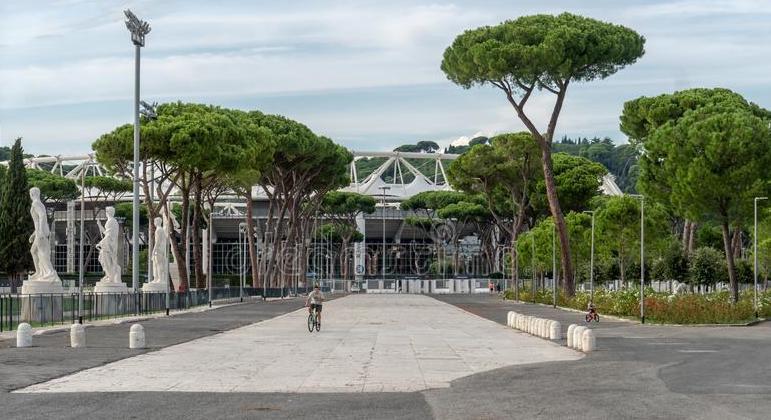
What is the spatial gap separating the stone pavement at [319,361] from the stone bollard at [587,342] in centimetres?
45

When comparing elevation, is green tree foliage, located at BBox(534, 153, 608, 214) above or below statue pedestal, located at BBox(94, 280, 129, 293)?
above

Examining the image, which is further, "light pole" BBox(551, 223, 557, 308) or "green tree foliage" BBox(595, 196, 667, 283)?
"green tree foliage" BBox(595, 196, 667, 283)

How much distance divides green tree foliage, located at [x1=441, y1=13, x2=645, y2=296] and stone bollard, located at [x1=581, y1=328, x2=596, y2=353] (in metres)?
35.1

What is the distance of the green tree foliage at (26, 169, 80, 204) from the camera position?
409ft

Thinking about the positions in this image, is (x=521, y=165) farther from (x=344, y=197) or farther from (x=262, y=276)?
(x=344, y=197)

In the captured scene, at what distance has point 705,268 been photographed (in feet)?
284

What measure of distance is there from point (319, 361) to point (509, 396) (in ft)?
27.9

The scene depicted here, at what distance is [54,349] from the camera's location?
2992 centimetres

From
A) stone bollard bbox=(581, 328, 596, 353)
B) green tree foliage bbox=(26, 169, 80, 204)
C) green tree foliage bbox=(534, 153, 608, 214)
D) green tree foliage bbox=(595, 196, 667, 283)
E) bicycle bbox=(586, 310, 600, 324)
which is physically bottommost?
bicycle bbox=(586, 310, 600, 324)

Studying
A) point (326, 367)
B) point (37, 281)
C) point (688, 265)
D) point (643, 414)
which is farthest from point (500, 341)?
point (688, 265)

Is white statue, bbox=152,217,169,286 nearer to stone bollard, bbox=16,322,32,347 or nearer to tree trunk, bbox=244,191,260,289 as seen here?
tree trunk, bbox=244,191,260,289

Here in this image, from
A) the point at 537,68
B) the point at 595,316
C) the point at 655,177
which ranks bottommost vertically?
the point at 595,316

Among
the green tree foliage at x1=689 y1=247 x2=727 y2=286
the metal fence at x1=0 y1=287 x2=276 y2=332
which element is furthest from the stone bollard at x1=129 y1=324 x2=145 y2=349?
the green tree foliage at x1=689 y1=247 x2=727 y2=286

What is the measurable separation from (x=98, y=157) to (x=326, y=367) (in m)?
46.8
